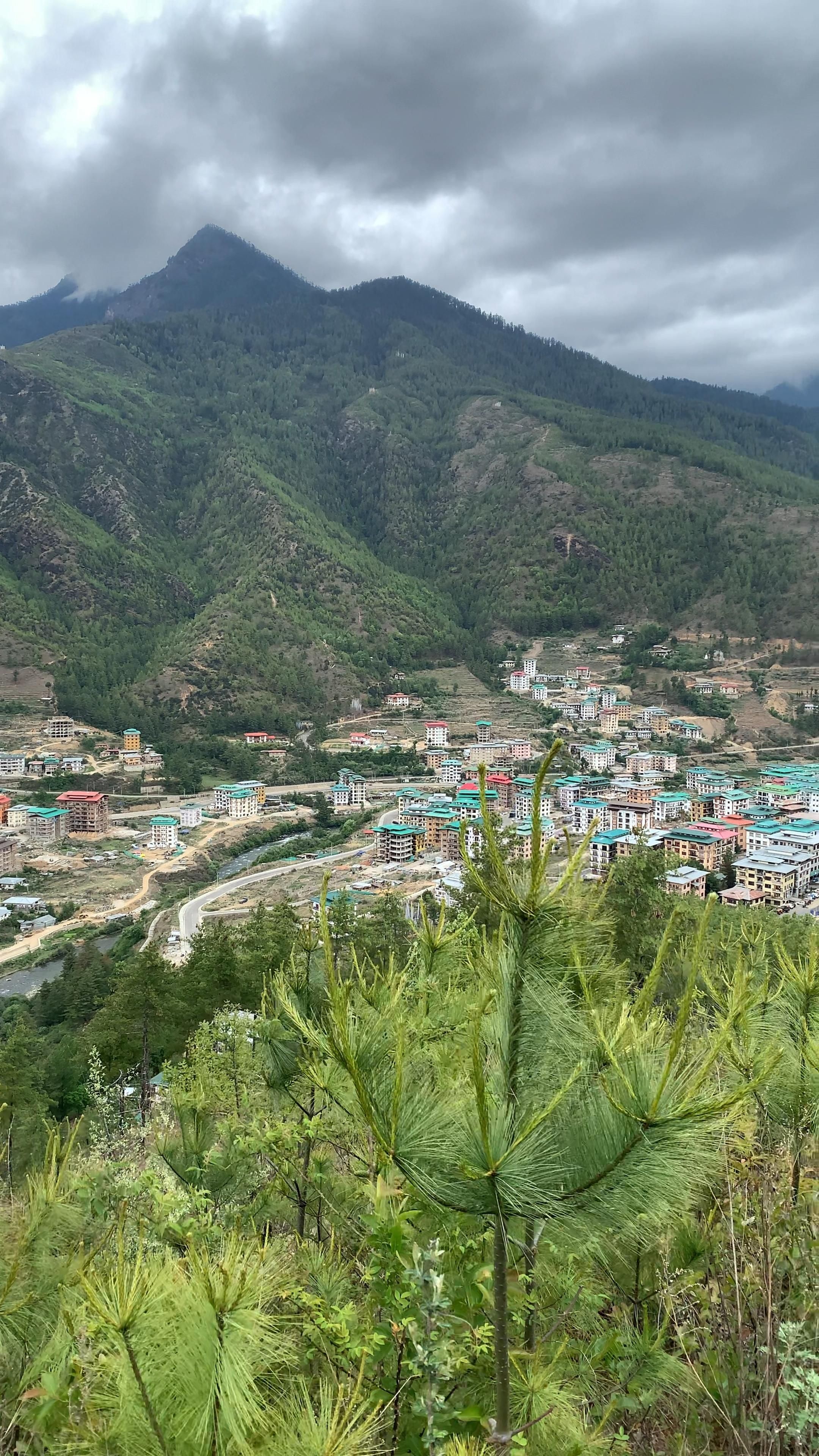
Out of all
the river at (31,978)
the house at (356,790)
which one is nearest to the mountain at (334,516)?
the house at (356,790)

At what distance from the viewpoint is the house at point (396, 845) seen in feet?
92.9

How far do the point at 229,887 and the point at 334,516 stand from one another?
70507mm

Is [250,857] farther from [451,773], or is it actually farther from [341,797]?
[451,773]

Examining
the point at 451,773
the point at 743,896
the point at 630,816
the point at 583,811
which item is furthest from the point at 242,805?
the point at 743,896

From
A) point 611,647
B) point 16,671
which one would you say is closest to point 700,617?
point 611,647

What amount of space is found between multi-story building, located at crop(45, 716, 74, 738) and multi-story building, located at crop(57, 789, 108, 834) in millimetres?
13589

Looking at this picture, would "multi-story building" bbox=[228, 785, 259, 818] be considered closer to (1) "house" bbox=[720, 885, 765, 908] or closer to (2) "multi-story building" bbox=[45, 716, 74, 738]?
(2) "multi-story building" bbox=[45, 716, 74, 738]

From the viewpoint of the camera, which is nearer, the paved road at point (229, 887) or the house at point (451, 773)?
the paved road at point (229, 887)

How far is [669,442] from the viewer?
278ft

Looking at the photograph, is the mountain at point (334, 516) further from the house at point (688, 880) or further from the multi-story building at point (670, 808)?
the house at point (688, 880)

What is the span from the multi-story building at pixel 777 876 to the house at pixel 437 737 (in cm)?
2450

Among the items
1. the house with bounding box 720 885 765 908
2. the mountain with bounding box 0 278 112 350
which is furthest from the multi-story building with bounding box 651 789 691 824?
the mountain with bounding box 0 278 112 350

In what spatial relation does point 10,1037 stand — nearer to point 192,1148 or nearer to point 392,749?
point 192,1148

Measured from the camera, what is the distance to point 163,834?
3209cm
